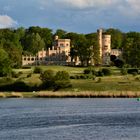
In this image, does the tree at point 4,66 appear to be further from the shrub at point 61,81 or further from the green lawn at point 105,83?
the shrub at point 61,81

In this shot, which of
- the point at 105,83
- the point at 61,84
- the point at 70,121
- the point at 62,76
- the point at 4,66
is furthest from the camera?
the point at 4,66

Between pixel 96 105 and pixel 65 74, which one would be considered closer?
pixel 96 105

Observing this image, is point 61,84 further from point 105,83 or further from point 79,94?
point 79,94

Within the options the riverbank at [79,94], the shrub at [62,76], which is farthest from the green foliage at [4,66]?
the riverbank at [79,94]

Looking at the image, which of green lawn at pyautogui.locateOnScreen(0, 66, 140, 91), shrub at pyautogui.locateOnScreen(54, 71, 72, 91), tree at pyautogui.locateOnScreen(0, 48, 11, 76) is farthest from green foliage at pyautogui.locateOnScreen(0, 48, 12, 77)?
shrub at pyautogui.locateOnScreen(54, 71, 72, 91)

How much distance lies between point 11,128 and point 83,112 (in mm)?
27326

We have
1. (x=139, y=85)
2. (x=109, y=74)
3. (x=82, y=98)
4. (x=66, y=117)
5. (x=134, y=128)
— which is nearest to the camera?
(x=134, y=128)

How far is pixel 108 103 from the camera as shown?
395 ft

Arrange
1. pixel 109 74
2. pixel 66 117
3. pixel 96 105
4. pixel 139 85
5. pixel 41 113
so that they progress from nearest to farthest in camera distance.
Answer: pixel 66 117 < pixel 41 113 < pixel 96 105 < pixel 139 85 < pixel 109 74

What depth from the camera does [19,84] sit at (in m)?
159

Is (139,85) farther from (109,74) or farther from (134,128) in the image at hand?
(134,128)

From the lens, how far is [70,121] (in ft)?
270

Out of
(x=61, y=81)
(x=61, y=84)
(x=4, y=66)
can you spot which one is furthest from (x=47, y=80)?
(x=4, y=66)

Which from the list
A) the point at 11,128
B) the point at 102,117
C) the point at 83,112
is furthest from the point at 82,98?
the point at 11,128
